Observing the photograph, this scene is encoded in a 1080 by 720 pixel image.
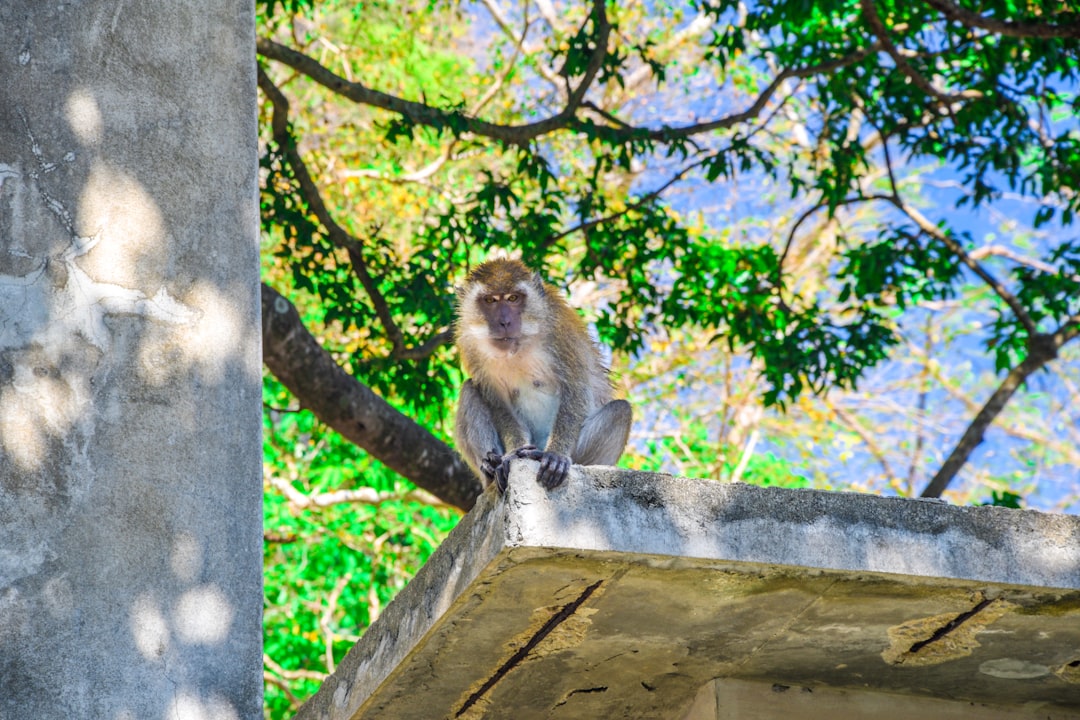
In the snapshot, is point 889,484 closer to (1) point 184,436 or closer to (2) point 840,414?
(2) point 840,414

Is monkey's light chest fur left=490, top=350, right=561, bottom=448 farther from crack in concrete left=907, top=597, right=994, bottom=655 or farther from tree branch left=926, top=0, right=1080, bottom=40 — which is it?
tree branch left=926, top=0, right=1080, bottom=40

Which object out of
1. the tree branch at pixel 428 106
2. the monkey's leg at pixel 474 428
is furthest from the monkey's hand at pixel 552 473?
the tree branch at pixel 428 106

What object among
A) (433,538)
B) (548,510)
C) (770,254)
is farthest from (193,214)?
(433,538)

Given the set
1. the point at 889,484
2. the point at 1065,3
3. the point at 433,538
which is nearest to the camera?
the point at 1065,3

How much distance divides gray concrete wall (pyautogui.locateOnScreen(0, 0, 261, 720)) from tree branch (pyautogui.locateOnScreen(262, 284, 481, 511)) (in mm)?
3604

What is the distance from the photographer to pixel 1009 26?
27.2 ft

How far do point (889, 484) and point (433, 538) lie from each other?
8053 millimetres

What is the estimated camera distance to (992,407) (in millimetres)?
9172

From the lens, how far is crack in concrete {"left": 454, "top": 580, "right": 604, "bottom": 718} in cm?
342

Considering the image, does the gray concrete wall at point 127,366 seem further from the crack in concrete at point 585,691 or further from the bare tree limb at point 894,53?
the bare tree limb at point 894,53

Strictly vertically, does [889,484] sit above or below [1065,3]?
below

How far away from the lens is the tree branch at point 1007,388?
8.89 m

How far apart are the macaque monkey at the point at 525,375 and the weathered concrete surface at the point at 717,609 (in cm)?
136

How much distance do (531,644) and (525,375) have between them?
2.10 meters
